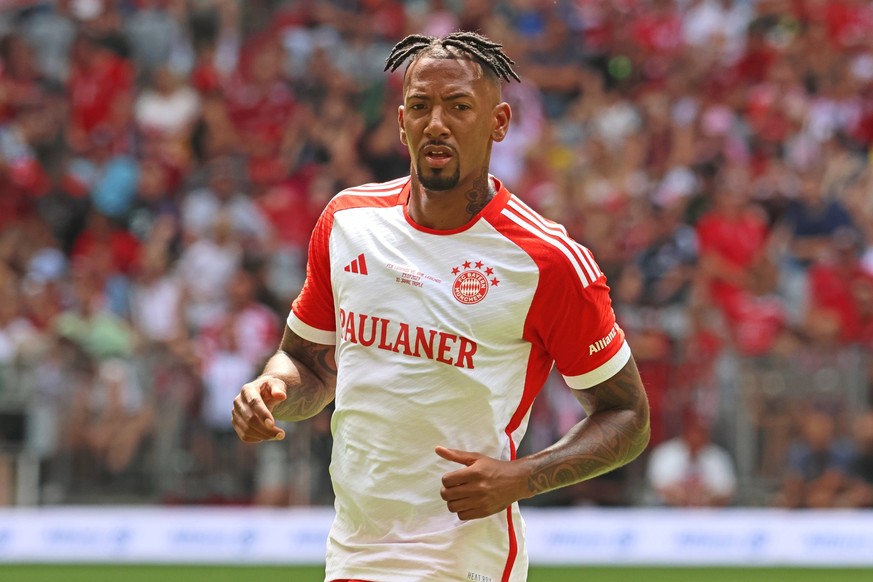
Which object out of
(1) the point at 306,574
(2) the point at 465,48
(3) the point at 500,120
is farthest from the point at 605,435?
(1) the point at 306,574

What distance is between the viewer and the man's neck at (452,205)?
4.55 meters

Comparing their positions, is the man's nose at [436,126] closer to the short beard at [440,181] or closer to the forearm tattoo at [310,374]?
the short beard at [440,181]

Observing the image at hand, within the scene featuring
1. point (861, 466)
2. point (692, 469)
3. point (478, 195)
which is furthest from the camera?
point (692, 469)

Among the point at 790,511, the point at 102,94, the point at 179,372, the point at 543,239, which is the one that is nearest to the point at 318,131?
the point at 102,94

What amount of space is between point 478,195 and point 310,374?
909 millimetres

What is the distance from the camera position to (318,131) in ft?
49.5

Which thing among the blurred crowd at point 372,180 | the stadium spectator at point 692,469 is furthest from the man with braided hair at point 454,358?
the stadium spectator at point 692,469

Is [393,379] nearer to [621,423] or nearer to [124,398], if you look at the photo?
[621,423]

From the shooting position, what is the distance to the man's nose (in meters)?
4.39

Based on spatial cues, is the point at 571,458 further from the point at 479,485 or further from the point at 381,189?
the point at 381,189

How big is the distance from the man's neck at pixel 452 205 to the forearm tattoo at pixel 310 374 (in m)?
0.65

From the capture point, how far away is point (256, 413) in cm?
429

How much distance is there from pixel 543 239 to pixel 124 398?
8.25m

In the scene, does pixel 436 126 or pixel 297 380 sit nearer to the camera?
pixel 436 126
